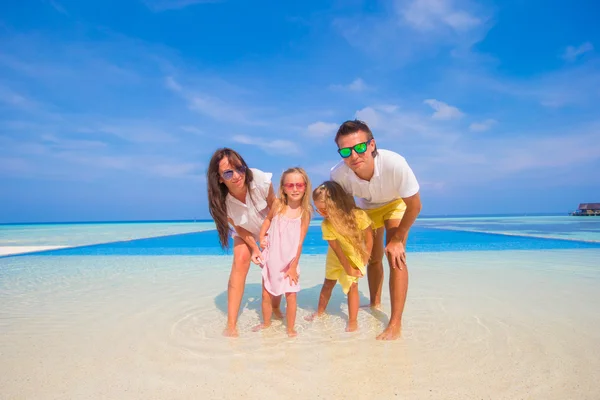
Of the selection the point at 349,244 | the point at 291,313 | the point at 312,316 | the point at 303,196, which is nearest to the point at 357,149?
the point at 303,196

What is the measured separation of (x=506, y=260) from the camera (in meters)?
7.12

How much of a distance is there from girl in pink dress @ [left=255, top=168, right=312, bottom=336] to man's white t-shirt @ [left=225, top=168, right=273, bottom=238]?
15cm

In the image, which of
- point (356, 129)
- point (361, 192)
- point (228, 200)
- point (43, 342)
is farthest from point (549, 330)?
point (43, 342)

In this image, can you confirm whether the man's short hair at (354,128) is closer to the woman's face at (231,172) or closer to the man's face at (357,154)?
the man's face at (357,154)

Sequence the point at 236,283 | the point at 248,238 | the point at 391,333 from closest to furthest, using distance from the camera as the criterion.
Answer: the point at 391,333 < the point at 236,283 < the point at 248,238

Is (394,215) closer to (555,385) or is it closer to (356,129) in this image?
(356,129)

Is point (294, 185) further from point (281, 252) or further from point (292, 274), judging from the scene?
point (292, 274)

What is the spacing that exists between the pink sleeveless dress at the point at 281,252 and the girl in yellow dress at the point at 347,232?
32cm

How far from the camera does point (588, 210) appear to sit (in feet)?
142

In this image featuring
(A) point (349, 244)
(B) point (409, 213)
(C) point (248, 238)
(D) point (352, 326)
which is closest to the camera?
(B) point (409, 213)

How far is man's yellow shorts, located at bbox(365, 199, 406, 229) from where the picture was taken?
3.62 m

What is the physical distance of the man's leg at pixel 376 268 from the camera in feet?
13.2

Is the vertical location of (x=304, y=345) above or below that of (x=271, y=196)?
below

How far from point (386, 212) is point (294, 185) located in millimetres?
1115
